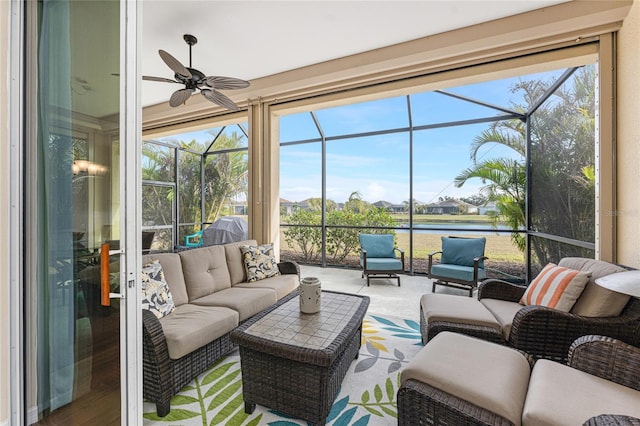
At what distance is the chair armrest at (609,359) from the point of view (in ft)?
4.28

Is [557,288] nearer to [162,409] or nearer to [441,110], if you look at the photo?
[162,409]

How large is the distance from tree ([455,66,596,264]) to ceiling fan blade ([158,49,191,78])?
14.1 feet

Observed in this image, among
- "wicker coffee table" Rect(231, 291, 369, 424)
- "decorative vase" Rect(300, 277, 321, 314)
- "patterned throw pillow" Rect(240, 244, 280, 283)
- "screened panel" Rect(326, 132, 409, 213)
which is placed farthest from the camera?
"screened panel" Rect(326, 132, 409, 213)

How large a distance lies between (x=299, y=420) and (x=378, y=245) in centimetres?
360

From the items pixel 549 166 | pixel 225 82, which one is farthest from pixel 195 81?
pixel 549 166

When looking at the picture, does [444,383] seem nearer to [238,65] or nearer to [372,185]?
[238,65]

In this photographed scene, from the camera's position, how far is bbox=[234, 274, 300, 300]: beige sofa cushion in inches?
121

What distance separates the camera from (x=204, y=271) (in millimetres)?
2826

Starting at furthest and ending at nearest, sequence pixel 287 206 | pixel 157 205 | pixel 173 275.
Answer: pixel 287 206 → pixel 157 205 → pixel 173 275

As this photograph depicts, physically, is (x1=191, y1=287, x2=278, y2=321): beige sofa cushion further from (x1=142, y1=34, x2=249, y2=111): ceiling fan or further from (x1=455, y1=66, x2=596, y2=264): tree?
(x1=455, y1=66, x2=596, y2=264): tree

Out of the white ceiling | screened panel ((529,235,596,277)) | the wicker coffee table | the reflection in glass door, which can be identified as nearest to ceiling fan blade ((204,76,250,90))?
the white ceiling

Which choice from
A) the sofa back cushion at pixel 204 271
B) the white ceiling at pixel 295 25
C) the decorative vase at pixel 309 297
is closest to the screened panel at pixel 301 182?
the white ceiling at pixel 295 25

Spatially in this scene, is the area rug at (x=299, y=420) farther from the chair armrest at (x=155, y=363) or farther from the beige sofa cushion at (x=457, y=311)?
the beige sofa cushion at (x=457, y=311)
